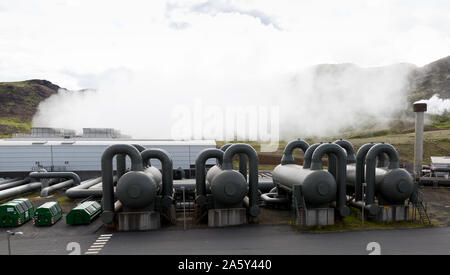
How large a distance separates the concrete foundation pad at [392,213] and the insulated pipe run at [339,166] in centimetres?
344

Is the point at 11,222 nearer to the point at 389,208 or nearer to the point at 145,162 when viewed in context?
the point at 145,162

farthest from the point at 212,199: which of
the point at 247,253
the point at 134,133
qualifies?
the point at 134,133

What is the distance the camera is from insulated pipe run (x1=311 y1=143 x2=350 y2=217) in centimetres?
2512

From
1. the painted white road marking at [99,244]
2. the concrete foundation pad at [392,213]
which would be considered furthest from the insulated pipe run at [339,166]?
the painted white road marking at [99,244]

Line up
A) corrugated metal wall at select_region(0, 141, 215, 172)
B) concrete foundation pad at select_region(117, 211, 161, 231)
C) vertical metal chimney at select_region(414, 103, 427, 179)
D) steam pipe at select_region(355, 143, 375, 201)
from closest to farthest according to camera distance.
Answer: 1. concrete foundation pad at select_region(117, 211, 161, 231)
2. steam pipe at select_region(355, 143, 375, 201)
3. corrugated metal wall at select_region(0, 141, 215, 172)
4. vertical metal chimney at select_region(414, 103, 427, 179)

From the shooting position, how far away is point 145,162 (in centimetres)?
2883

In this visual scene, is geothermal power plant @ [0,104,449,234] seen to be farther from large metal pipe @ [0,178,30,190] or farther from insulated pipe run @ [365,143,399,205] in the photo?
large metal pipe @ [0,178,30,190]

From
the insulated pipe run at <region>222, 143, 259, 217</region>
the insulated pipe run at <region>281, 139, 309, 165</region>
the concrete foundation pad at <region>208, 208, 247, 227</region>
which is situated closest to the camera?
the concrete foundation pad at <region>208, 208, 247, 227</region>

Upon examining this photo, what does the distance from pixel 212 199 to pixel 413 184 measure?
1828cm

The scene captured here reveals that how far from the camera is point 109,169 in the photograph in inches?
973

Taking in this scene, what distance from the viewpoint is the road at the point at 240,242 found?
65.5 ft

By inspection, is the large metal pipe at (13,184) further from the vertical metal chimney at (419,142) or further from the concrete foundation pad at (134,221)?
the vertical metal chimney at (419,142)

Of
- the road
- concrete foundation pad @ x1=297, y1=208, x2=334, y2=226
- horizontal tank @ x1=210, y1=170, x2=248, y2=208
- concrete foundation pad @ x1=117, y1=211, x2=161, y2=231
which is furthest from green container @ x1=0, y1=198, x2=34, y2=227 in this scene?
concrete foundation pad @ x1=297, y1=208, x2=334, y2=226

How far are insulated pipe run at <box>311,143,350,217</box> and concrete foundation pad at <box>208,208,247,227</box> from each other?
8.01 metres
